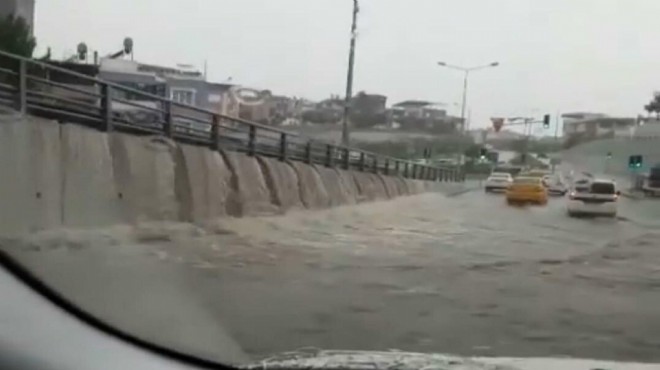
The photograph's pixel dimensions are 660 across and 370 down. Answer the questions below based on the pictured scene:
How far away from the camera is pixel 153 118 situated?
4.09 m

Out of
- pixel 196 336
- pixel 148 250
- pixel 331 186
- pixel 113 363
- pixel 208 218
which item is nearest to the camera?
pixel 113 363

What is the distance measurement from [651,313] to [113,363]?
6.14ft

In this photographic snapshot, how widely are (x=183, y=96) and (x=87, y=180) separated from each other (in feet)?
1.77

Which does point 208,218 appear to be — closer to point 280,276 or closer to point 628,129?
point 280,276

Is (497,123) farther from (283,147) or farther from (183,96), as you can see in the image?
(183,96)

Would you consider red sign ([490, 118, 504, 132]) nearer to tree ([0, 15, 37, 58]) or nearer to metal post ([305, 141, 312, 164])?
metal post ([305, 141, 312, 164])

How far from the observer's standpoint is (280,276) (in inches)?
153

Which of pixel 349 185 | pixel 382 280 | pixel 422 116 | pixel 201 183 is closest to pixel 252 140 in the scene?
pixel 201 183

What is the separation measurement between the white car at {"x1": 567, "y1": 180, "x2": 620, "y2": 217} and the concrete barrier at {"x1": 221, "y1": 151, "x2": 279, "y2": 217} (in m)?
1.30

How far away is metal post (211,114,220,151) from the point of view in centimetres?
424

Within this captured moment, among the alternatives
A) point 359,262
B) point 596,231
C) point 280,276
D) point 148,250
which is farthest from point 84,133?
point 596,231

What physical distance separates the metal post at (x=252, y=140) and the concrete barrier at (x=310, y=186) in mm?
223

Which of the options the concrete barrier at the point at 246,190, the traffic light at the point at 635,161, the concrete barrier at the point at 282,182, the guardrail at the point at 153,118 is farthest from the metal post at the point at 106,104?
the traffic light at the point at 635,161

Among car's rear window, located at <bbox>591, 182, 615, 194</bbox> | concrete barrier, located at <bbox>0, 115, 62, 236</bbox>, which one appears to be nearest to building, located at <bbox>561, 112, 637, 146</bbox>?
car's rear window, located at <bbox>591, 182, 615, 194</bbox>
